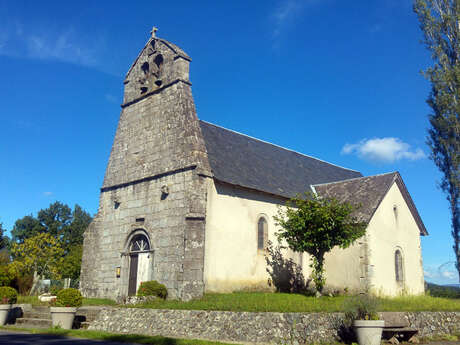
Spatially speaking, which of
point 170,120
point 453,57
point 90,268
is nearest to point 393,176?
point 453,57

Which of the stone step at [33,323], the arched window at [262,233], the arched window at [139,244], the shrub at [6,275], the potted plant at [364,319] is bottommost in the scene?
the stone step at [33,323]

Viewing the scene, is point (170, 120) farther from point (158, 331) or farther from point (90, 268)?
point (158, 331)

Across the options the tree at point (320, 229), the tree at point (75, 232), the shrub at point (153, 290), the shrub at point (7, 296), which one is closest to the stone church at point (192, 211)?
the shrub at point (153, 290)

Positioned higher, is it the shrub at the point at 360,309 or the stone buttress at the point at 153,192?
the stone buttress at the point at 153,192

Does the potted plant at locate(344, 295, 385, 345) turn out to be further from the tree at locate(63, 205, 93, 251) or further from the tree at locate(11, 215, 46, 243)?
the tree at locate(11, 215, 46, 243)

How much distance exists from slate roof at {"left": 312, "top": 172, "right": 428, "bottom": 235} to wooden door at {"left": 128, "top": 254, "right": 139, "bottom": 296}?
11588 millimetres

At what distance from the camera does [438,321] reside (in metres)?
16.0

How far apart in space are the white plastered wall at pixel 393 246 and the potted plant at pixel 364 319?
7.93 m

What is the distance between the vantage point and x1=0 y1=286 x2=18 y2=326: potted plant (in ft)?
53.6

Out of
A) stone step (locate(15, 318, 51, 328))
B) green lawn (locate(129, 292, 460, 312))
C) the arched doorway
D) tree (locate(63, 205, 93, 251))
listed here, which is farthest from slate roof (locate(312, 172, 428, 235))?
tree (locate(63, 205, 93, 251))

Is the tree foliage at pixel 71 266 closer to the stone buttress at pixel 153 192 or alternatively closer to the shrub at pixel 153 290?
the stone buttress at pixel 153 192

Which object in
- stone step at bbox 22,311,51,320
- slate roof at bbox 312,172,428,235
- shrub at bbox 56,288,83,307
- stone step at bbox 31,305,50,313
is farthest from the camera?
slate roof at bbox 312,172,428,235

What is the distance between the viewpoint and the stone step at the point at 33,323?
16.0 meters

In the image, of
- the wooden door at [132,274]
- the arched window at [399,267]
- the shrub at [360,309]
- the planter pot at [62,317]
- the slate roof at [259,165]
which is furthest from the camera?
the arched window at [399,267]
